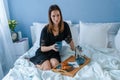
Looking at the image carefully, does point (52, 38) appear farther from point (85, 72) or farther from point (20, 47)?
point (20, 47)

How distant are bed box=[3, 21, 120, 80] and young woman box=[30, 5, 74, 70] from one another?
137 mm

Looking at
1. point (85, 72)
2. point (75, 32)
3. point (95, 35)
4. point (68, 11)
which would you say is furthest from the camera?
point (68, 11)

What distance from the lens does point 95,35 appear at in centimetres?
261

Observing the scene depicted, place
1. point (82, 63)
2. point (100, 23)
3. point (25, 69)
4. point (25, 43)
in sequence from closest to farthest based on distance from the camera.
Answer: point (25, 69) → point (82, 63) → point (100, 23) → point (25, 43)

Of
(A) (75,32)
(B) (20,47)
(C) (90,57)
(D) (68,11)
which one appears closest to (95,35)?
(A) (75,32)

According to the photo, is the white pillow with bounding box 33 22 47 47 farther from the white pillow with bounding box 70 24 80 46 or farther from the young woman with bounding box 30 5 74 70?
the young woman with bounding box 30 5 74 70

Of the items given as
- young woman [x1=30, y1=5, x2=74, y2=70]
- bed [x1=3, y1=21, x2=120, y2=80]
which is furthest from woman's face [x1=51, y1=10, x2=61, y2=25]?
bed [x1=3, y1=21, x2=120, y2=80]

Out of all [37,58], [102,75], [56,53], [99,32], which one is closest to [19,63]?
[37,58]

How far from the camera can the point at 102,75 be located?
1720 mm

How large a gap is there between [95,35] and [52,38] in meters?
0.68

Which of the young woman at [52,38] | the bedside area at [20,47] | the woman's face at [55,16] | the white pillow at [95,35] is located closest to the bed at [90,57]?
the white pillow at [95,35]

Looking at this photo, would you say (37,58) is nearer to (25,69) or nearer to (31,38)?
(25,69)

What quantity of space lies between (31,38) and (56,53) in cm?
116

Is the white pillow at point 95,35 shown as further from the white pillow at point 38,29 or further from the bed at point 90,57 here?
the white pillow at point 38,29
